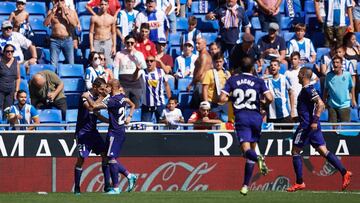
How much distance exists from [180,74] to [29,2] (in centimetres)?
391

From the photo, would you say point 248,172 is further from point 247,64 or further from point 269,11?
point 269,11

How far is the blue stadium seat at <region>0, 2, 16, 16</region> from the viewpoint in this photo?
80.8 feet

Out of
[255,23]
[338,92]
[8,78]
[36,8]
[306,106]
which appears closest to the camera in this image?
[306,106]

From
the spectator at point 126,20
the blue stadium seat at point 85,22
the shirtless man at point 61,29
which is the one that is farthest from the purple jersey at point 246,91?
the blue stadium seat at point 85,22

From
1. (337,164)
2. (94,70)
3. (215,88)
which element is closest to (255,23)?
(215,88)

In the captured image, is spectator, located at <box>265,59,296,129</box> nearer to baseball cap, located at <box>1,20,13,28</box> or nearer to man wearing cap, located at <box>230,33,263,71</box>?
man wearing cap, located at <box>230,33,263,71</box>

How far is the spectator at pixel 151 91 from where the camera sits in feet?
74.4

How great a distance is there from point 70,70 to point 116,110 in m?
4.82

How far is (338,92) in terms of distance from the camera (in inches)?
887

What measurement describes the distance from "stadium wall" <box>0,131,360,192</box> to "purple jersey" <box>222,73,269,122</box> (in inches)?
151

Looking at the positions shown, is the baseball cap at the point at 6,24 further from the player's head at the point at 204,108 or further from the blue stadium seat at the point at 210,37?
the blue stadium seat at the point at 210,37

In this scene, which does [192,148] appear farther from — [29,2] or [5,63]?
[29,2]

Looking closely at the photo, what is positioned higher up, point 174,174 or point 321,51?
point 321,51

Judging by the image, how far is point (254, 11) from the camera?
25797mm
